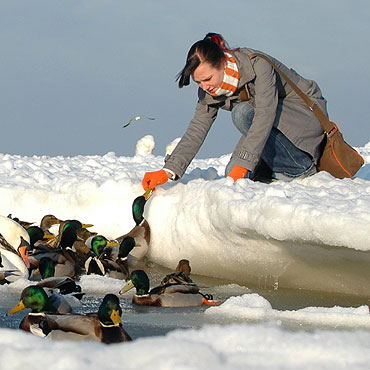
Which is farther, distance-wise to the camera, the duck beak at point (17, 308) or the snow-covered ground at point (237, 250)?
the duck beak at point (17, 308)

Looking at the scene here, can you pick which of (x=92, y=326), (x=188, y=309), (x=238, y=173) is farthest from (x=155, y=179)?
(x=92, y=326)

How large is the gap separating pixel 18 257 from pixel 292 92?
2548 millimetres

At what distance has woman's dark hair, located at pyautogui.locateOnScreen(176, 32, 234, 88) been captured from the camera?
6031 millimetres

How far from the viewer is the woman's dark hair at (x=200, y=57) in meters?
6.03

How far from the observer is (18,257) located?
630 cm

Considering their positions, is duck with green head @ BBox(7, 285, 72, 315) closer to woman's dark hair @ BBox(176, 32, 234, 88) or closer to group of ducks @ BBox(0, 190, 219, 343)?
group of ducks @ BBox(0, 190, 219, 343)

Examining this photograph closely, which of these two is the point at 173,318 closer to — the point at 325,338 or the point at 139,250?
the point at 325,338

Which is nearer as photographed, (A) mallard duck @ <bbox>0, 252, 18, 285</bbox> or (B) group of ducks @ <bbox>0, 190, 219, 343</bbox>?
(B) group of ducks @ <bbox>0, 190, 219, 343</bbox>

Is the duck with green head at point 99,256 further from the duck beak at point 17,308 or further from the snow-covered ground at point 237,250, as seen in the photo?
the duck beak at point 17,308

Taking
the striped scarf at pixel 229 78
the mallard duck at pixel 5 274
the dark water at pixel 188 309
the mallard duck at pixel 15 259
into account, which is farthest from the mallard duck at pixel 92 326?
the striped scarf at pixel 229 78

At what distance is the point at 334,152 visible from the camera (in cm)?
696

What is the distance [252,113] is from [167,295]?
190cm

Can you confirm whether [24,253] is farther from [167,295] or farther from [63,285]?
[167,295]

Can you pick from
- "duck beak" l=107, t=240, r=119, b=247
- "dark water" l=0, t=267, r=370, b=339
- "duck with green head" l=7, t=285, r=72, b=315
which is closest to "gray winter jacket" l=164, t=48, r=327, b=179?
"duck beak" l=107, t=240, r=119, b=247
